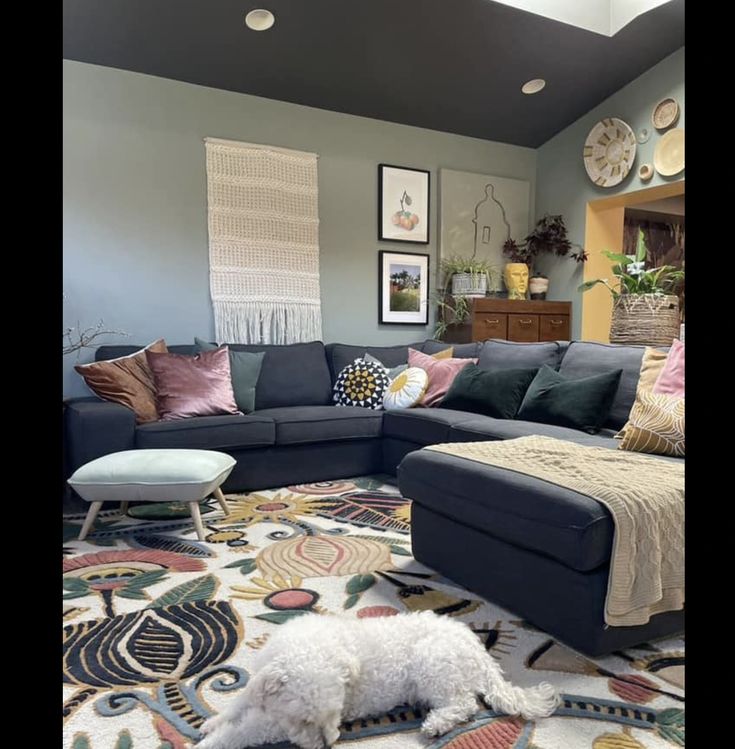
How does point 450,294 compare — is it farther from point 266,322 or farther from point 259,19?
point 259,19

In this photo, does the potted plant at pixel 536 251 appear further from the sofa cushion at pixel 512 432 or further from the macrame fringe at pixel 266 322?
the sofa cushion at pixel 512 432

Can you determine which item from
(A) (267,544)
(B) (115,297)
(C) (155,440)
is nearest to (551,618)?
(A) (267,544)

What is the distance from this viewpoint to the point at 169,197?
14.2 ft

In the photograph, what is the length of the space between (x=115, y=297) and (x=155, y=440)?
1.36 metres

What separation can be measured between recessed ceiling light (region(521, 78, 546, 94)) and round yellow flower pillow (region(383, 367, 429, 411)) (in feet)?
8.17

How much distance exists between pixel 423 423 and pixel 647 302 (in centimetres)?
132

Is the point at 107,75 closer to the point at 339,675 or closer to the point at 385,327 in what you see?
the point at 385,327

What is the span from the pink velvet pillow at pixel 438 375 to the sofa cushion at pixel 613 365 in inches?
28.1

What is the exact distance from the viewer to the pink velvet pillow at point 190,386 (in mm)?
3557

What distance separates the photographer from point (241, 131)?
4.54m

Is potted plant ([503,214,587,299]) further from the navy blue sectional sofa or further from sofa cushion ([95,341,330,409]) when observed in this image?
sofa cushion ([95,341,330,409])

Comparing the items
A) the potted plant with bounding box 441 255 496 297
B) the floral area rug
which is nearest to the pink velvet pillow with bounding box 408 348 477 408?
the floral area rug

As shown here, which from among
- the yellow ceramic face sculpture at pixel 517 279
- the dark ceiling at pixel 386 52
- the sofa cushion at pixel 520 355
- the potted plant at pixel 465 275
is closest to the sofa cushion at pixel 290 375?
the sofa cushion at pixel 520 355

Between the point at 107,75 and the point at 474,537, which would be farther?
the point at 107,75
